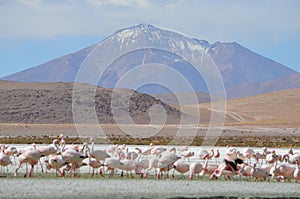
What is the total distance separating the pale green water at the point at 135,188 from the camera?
16.6 meters

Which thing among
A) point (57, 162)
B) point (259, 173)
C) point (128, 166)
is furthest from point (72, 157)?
point (259, 173)

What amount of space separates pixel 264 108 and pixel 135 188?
12741 centimetres

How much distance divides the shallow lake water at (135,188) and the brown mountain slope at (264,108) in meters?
102

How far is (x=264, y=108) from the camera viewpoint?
142625 millimetres

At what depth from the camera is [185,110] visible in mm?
133000

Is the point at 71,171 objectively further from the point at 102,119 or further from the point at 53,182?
the point at 102,119

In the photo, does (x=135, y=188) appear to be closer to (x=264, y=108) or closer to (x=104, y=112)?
(x=104, y=112)

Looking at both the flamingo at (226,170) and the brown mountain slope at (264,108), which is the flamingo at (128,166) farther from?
the brown mountain slope at (264,108)

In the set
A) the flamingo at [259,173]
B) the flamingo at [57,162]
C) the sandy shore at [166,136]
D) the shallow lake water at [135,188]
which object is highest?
the flamingo at [57,162]

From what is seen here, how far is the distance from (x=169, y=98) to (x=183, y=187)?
173 meters

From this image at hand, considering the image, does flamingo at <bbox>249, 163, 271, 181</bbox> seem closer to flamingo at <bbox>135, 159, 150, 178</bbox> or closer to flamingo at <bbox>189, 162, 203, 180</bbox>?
flamingo at <bbox>189, 162, 203, 180</bbox>

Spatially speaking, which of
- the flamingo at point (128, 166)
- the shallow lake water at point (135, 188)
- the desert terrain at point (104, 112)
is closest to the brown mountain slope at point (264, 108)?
the desert terrain at point (104, 112)

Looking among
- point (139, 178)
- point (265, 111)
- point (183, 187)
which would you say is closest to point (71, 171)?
point (139, 178)

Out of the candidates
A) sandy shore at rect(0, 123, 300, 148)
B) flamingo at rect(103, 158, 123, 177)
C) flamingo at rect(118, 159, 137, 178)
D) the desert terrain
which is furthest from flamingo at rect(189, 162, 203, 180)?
the desert terrain
